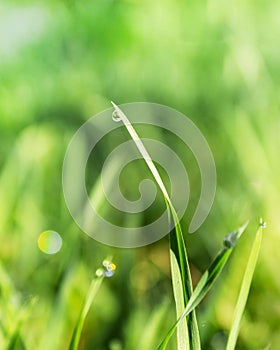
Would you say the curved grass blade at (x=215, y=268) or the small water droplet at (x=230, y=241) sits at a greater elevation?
the small water droplet at (x=230, y=241)

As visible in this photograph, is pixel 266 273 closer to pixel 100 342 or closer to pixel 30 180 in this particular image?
pixel 100 342

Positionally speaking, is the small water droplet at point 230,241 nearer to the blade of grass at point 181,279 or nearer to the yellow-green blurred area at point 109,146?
the blade of grass at point 181,279

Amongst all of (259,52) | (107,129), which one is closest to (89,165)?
(107,129)

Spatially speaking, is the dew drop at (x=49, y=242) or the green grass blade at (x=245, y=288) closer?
the green grass blade at (x=245, y=288)

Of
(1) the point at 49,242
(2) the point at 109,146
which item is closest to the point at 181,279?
(1) the point at 49,242

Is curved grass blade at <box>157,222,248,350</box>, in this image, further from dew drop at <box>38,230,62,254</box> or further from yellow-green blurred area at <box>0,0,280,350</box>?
dew drop at <box>38,230,62,254</box>

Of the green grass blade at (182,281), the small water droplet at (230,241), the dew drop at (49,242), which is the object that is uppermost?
the dew drop at (49,242)

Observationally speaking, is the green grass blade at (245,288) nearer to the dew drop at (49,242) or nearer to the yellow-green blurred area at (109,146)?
the yellow-green blurred area at (109,146)

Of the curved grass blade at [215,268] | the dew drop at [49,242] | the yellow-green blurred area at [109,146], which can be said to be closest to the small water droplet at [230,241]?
the curved grass blade at [215,268]

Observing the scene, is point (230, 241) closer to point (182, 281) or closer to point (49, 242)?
point (182, 281)
